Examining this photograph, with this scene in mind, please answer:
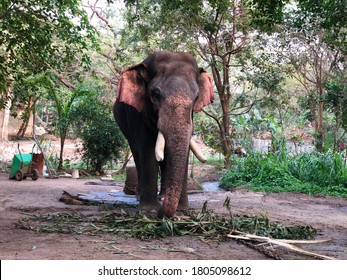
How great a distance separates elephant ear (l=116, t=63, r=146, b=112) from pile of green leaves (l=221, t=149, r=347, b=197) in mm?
5702

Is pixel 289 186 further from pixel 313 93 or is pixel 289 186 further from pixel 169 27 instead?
pixel 313 93

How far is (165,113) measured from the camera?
18.9ft

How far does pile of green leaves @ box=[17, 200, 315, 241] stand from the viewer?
5191 millimetres

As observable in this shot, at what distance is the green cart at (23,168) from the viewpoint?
41.3 feet

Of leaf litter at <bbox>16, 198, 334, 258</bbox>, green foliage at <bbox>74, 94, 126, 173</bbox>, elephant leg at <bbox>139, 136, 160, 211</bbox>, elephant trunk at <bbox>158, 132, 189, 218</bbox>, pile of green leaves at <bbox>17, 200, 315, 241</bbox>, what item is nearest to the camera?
leaf litter at <bbox>16, 198, 334, 258</bbox>

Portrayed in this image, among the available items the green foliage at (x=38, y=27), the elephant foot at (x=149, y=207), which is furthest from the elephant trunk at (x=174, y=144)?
the green foliage at (x=38, y=27)

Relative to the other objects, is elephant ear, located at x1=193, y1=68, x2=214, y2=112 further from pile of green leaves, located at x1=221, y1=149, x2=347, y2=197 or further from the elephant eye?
pile of green leaves, located at x1=221, y1=149, x2=347, y2=197

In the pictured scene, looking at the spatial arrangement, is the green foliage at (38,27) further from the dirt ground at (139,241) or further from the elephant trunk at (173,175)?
the elephant trunk at (173,175)

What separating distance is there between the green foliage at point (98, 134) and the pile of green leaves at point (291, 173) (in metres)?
3.68

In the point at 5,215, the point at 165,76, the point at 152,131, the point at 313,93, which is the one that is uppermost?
the point at 313,93

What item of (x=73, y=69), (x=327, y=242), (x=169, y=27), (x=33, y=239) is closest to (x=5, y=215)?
(x=33, y=239)

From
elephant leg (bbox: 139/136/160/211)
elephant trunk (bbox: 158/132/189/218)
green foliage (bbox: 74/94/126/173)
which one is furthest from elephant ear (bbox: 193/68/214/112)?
green foliage (bbox: 74/94/126/173)

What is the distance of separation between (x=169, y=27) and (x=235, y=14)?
2.03 m

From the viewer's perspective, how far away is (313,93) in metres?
21.4
